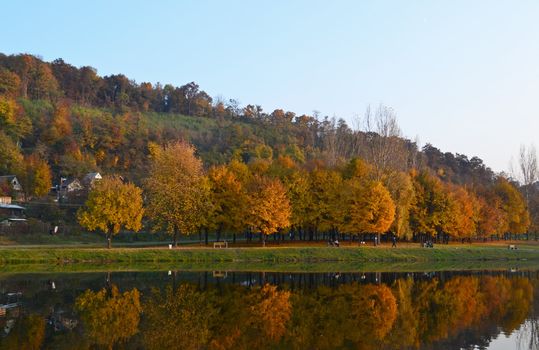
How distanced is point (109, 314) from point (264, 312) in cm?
858

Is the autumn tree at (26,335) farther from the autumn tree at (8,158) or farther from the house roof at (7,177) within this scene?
the autumn tree at (8,158)

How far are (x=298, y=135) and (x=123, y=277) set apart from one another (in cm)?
13015

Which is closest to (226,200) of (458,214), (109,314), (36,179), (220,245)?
(220,245)

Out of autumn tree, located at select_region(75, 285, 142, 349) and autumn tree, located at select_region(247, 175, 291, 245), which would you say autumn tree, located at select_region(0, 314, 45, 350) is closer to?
autumn tree, located at select_region(75, 285, 142, 349)

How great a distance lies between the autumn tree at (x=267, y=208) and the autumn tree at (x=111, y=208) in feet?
44.0

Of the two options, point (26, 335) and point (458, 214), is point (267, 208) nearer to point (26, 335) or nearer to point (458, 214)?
point (458, 214)

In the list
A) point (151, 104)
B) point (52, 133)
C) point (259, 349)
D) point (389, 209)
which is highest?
point (151, 104)

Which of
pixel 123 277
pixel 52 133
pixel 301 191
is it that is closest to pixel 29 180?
pixel 52 133

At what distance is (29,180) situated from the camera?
340 ft

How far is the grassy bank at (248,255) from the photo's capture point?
5868 centimetres

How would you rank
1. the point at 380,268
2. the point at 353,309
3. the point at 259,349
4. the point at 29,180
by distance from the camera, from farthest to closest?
the point at 29,180 → the point at 380,268 → the point at 353,309 → the point at 259,349

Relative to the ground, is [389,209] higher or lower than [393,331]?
higher

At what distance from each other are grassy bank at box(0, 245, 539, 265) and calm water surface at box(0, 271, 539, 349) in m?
9.84

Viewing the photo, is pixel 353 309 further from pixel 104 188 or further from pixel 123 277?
pixel 104 188
